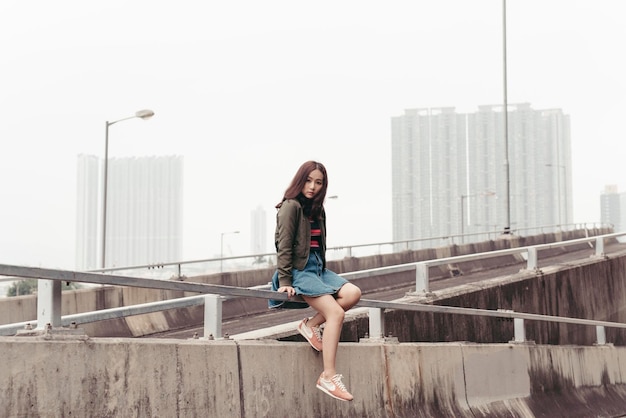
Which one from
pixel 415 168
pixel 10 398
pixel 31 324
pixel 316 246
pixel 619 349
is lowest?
pixel 619 349

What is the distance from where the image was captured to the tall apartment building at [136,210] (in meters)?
187

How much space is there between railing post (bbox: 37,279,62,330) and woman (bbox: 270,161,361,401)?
5.63 ft

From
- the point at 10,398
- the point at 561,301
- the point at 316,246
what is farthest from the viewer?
the point at 561,301

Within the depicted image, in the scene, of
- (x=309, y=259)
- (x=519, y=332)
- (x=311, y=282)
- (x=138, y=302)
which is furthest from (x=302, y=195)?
(x=138, y=302)

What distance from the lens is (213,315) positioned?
540cm

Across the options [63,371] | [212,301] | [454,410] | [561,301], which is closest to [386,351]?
[454,410]

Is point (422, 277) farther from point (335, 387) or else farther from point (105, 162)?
point (105, 162)

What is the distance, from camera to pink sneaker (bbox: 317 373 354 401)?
18.6 ft

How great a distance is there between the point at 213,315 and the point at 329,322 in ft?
2.83

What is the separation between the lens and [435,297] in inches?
413

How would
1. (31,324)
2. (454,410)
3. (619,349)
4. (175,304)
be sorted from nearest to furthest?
(31,324)
(175,304)
(454,410)
(619,349)

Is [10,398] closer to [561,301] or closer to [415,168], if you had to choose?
[561,301]

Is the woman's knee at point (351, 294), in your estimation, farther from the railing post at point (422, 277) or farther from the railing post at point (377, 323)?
the railing post at point (422, 277)

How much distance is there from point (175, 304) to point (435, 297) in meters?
5.76
